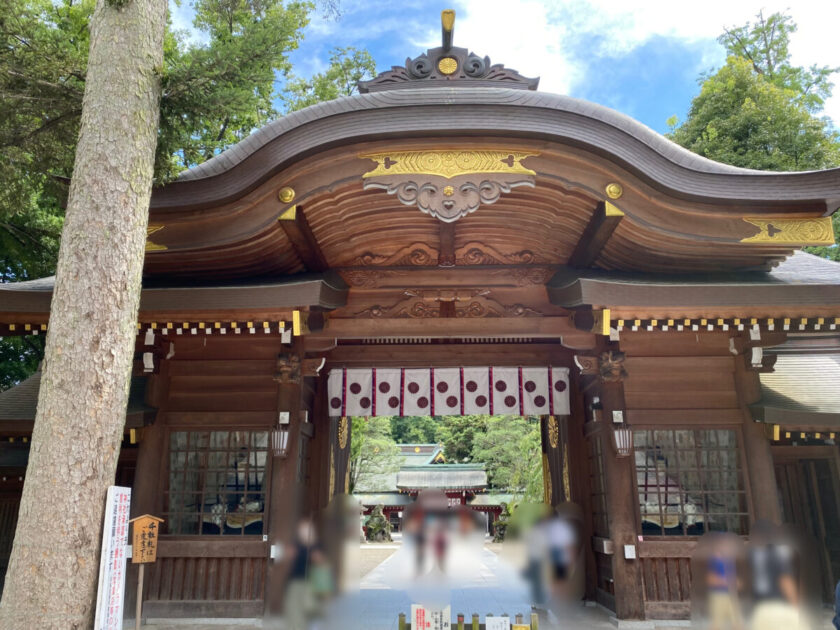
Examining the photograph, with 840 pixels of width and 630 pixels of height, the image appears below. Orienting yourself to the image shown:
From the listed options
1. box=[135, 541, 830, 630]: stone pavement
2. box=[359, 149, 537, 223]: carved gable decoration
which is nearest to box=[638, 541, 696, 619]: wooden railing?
box=[135, 541, 830, 630]: stone pavement

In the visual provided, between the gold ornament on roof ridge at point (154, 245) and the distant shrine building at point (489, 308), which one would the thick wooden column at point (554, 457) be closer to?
the distant shrine building at point (489, 308)

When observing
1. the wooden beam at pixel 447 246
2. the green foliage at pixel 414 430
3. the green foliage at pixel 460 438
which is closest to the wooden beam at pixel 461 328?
the wooden beam at pixel 447 246

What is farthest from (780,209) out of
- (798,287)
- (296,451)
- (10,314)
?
(10,314)

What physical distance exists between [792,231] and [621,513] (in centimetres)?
375

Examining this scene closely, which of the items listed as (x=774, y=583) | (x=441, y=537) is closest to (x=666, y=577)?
(x=774, y=583)

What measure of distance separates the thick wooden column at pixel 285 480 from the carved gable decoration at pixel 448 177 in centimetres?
260

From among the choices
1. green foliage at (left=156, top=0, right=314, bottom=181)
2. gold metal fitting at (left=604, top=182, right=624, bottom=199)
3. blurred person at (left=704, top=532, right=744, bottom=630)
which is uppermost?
green foliage at (left=156, top=0, right=314, bottom=181)

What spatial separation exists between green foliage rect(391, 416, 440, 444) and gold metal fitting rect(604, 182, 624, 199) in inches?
1845

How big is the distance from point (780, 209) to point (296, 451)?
6.27 m

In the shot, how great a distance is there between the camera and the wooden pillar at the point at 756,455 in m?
6.66

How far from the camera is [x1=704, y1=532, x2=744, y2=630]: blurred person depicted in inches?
183

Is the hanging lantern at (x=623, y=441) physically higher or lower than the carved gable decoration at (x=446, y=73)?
lower

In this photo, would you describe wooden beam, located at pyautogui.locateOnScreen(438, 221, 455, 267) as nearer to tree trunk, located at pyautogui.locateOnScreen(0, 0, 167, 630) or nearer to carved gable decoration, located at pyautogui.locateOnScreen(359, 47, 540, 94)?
carved gable decoration, located at pyautogui.locateOnScreen(359, 47, 540, 94)

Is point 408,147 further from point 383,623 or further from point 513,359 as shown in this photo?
point 383,623
